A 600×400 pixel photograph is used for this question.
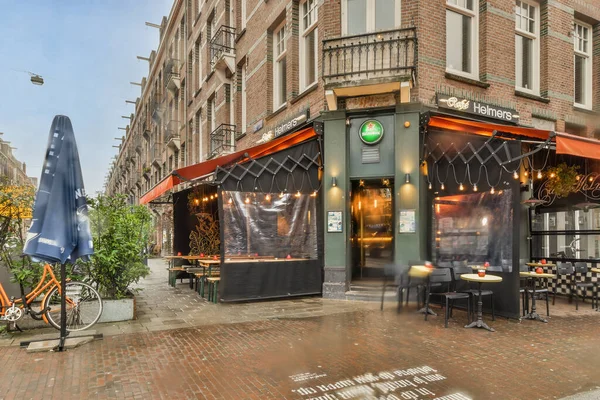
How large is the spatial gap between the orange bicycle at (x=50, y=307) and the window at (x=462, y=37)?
364 inches

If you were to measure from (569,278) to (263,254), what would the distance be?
739 centimetres

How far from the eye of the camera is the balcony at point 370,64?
8844 millimetres

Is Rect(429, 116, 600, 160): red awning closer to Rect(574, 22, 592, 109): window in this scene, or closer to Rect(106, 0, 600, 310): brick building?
Rect(106, 0, 600, 310): brick building

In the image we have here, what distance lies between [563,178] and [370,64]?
550cm

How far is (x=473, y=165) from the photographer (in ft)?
27.5

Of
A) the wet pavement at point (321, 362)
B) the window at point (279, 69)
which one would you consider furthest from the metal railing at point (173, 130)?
the wet pavement at point (321, 362)

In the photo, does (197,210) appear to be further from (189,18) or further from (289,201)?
(189,18)

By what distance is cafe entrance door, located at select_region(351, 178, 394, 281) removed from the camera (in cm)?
1089

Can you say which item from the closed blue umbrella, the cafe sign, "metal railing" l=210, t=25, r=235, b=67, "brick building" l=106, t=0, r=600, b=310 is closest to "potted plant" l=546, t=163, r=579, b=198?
"brick building" l=106, t=0, r=600, b=310

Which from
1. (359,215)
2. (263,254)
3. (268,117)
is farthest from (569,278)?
(268,117)

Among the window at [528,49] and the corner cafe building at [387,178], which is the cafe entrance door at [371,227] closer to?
the corner cafe building at [387,178]

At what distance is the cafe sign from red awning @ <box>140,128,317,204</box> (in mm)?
3148

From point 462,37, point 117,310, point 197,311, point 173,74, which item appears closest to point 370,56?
point 462,37

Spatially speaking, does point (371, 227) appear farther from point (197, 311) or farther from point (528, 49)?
point (528, 49)
